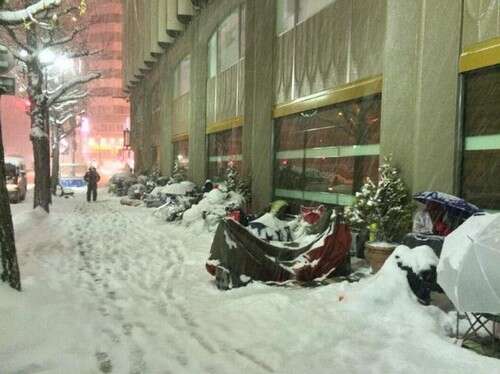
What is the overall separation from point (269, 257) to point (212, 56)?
15129mm

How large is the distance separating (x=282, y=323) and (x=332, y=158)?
669 cm

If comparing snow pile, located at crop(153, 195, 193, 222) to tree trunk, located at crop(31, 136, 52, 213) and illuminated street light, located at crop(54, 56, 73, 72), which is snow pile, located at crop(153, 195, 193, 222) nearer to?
tree trunk, located at crop(31, 136, 52, 213)

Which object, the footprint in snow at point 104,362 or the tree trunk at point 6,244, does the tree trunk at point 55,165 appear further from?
the footprint in snow at point 104,362

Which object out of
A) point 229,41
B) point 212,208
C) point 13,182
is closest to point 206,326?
point 212,208

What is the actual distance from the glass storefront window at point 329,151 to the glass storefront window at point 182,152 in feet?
36.1

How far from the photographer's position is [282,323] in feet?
18.9

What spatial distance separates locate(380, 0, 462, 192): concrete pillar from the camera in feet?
26.7

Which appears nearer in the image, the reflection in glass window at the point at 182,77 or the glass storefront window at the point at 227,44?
the glass storefront window at the point at 227,44

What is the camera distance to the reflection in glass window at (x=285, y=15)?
1383 cm

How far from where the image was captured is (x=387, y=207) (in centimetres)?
854

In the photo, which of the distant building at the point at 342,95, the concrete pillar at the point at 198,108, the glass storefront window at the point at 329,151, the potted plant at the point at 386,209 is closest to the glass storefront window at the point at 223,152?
the distant building at the point at 342,95

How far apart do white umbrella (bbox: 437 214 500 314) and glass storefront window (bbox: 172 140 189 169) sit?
20.5m

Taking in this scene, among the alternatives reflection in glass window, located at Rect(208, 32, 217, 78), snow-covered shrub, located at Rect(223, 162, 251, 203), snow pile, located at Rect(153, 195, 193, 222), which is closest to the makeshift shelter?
snow-covered shrub, located at Rect(223, 162, 251, 203)

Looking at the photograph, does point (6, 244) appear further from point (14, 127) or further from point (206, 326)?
point (14, 127)
